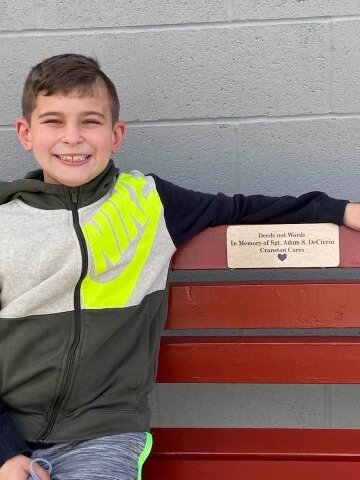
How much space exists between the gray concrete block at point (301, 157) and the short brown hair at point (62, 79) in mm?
611

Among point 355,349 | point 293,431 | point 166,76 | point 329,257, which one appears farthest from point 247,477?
point 166,76

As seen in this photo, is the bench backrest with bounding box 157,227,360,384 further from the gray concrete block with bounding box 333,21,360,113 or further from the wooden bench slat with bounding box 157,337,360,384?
the gray concrete block with bounding box 333,21,360,113

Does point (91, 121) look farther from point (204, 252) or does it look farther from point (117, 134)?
point (204, 252)

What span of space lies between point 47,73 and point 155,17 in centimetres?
59

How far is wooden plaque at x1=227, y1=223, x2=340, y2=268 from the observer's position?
2.25 m

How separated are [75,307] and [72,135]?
458mm

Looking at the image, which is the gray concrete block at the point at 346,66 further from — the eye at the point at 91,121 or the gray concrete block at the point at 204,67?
the eye at the point at 91,121

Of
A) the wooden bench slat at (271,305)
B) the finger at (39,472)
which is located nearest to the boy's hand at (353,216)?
the wooden bench slat at (271,305)

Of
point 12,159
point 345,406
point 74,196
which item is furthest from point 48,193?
point 345,406

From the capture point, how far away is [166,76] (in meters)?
2.64

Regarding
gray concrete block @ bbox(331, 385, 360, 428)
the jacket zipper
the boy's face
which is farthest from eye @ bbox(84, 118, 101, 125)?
gray concrete block @ bbox(331, 385, 360, 428)

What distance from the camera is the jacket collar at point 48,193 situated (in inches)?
85.0

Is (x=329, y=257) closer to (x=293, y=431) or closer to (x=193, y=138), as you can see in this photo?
(x=293, y=431)

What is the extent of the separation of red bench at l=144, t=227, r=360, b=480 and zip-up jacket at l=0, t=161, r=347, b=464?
5.0 inches
